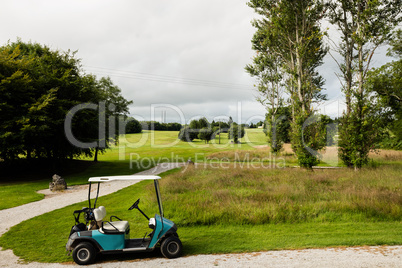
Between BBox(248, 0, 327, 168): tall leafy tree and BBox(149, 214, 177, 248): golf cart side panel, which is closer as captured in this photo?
BBox(149, 214, 177, 248): golf cart side panel

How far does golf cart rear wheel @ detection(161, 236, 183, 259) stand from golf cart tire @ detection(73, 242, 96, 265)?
2052 mm

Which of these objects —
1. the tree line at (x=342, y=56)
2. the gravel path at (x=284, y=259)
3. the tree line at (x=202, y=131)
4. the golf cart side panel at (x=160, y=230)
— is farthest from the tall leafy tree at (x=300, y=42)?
the tree line at (x=202, y=131)

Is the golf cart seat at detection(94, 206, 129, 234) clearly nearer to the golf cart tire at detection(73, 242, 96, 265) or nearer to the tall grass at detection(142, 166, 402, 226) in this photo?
the golf cart tire at detection(73, 242, 96, 265)

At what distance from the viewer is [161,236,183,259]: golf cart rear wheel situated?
7.83 metres

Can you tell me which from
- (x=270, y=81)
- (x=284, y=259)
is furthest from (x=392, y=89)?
(x=284, y=259)

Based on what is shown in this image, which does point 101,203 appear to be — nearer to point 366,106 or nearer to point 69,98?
point 69,98

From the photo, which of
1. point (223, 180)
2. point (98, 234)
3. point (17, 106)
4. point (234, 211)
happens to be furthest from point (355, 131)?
point (17, 106)

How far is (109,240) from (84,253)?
0.81 meters

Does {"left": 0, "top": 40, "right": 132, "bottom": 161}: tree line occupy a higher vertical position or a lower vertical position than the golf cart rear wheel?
higher

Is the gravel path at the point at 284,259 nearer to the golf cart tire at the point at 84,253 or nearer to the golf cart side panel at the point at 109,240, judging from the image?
the golf cart tire at the point at 84,253

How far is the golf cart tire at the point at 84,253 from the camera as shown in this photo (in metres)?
7.51

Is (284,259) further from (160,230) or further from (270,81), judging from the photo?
(270,81)

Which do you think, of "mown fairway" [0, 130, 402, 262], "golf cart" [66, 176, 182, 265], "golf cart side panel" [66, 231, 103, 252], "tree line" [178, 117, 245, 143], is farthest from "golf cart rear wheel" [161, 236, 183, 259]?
"tree line" [178, 117, 245, 143]

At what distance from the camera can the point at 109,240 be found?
7.66 meters
